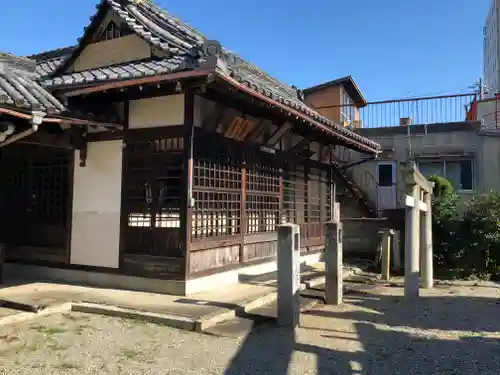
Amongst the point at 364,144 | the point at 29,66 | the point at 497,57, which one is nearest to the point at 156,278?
the point at 29,66

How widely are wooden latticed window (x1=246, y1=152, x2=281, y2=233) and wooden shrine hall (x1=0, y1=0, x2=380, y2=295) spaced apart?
0.15 feet

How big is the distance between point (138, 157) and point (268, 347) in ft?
14.4

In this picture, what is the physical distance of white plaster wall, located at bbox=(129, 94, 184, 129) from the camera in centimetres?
779

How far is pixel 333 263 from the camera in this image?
25.6ft

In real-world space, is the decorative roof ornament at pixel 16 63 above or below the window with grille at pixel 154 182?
above

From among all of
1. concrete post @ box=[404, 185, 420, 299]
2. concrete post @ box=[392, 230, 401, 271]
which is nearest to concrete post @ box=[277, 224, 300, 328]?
concrete post @ box=[404, 185, 420, 299]

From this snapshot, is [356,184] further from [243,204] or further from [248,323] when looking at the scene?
[248,323]

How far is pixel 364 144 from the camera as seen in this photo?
12.7 m

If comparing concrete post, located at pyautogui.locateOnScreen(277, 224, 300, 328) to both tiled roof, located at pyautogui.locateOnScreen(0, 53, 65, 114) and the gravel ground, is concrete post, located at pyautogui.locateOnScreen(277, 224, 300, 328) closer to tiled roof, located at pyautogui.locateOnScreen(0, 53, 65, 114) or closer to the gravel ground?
the gravel ground

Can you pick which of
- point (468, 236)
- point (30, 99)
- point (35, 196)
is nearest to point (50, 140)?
point (30, 99)

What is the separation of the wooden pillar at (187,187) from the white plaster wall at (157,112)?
21cm

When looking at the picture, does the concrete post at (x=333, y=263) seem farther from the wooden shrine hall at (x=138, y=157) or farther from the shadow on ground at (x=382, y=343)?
the wooden shrine hall at (x=138, y=157)

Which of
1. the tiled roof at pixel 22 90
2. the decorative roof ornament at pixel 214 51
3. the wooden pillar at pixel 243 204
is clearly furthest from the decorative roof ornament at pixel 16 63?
the wooden pillar at pixel 243 204

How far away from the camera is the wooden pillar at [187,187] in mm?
7535
